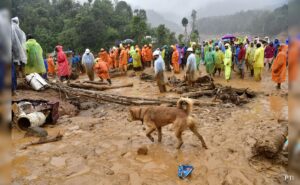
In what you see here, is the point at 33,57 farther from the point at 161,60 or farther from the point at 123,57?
the point at 123,57

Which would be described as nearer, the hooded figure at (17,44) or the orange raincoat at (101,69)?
the hooded figure at (17,44)

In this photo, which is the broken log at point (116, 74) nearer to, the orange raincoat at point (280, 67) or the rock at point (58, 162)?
the orange raincoat at point (280, 67)

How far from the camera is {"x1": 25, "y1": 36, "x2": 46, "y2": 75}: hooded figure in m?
8.80

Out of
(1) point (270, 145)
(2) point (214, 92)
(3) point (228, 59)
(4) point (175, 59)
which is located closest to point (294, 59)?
(1) point (270, 145)

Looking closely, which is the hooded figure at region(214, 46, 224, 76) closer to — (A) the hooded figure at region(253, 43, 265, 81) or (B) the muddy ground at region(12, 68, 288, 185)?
(A) the hooded figure at region(253, 43, 265, 81)

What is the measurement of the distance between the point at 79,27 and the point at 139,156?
1035 inches

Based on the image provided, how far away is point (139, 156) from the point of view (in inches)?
206

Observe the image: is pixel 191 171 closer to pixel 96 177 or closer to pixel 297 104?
pixel 96 177

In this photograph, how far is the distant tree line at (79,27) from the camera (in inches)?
1156

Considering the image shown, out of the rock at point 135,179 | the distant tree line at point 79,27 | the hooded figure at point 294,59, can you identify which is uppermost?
the distant tree line at point 79,27

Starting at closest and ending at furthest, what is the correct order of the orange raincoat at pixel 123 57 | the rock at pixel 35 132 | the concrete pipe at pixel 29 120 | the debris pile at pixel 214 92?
1. the rock at pixel 35 132
2. the concrete pipe at pixel 29 120
3. the debris pile at pixel 214 92
4. the orange raincoat at pixel 123 57

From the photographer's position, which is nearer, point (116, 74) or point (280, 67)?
point (280, 67)

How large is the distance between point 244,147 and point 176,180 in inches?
71.8

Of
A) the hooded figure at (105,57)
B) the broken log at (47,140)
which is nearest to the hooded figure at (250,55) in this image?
the hooded figure at (105,57)
